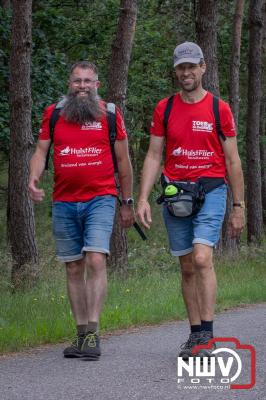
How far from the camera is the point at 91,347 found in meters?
7.69

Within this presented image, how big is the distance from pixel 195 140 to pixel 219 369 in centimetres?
177

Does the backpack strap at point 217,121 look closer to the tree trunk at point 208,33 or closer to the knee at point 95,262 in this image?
the knee at point 95,262

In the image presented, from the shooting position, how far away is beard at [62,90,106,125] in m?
7.96

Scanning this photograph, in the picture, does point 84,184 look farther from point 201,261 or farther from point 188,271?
point 201,261

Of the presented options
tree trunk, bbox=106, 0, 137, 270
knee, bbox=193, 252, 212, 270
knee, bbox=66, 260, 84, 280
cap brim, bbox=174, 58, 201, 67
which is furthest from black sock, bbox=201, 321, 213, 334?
tree trunk, bbox=106, 0, 137, 270

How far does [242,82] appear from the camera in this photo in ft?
110

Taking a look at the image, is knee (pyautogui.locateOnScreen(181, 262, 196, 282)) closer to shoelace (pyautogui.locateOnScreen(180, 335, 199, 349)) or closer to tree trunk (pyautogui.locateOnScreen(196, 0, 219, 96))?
shoelace (pyautogui.locateOnScreen(180, 335, 199, 349))

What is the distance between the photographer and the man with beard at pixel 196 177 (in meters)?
7.57

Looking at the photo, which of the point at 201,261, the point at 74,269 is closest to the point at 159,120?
the point at 201,261

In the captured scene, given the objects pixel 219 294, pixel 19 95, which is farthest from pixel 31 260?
pixel 219 294

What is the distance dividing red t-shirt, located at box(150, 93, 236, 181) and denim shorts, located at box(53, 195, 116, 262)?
0.63 m

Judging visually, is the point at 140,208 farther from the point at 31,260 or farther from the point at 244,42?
the point at 244,42

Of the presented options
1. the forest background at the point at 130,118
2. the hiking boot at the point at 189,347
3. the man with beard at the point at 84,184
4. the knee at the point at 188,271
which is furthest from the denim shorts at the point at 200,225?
the forest background at the point at 130,118

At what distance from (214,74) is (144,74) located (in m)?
13.8
